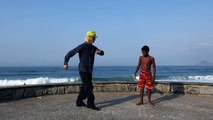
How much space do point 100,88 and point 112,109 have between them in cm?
310

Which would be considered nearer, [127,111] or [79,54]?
[127,111]

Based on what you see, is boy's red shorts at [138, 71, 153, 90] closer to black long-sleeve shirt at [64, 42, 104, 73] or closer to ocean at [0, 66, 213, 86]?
black long-sleeve shirt at [64, 42, 104, 73]

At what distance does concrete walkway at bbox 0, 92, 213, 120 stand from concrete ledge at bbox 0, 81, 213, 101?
0.36 metres

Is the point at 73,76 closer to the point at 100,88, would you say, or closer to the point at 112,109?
the point at 100,88

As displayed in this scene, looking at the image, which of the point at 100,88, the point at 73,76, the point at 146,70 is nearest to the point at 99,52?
the point at 146,70

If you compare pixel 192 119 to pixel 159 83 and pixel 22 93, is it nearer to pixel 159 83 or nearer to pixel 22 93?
pixel 159 83

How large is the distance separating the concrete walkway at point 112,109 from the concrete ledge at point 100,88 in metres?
0.36

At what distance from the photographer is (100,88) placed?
9.48 metres

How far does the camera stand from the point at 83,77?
21.1 ft

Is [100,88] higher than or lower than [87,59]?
lower

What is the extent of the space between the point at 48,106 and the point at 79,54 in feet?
4.79

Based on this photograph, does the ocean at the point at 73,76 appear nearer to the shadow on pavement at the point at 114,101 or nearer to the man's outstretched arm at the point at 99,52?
the shadow on pavement at the point at 114,101

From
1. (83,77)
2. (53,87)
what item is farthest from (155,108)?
(53,87)

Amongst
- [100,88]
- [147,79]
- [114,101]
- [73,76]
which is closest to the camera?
[147,79]
